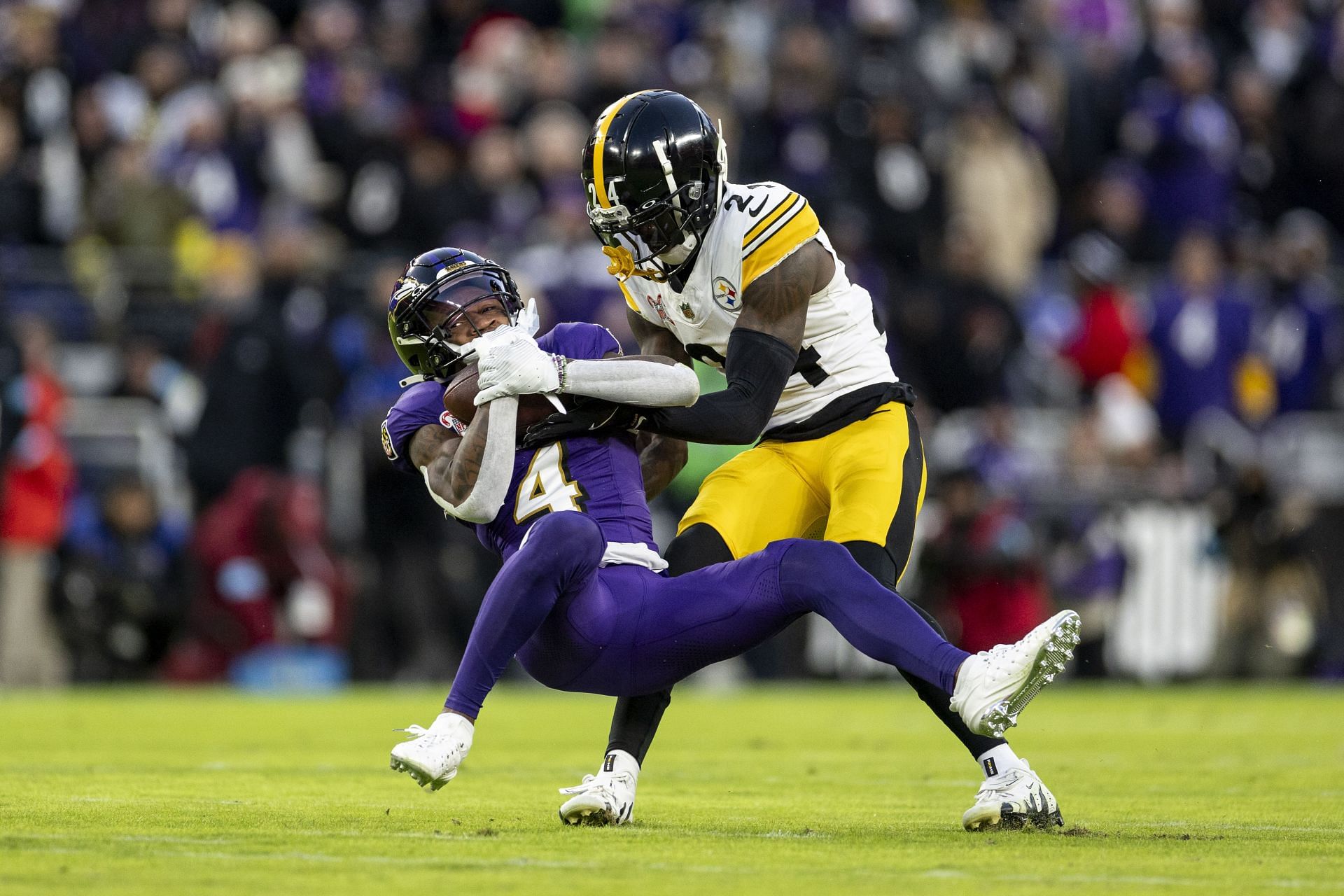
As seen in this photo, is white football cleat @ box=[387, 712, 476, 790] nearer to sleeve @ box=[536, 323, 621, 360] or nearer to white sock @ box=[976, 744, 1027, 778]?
sleeve @ box=[536, 323, 621, 360]

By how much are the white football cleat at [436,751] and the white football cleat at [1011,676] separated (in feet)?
3.98

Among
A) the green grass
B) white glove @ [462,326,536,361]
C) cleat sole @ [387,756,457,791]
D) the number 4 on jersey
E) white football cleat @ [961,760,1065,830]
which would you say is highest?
white glove @ [462,326,536,361]

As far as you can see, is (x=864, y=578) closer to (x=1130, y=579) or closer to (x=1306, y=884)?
(x=1306, y=884)

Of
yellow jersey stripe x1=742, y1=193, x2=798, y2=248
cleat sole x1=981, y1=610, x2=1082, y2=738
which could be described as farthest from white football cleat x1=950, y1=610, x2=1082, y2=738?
yellow jersey stripe x1=742, y1=193, x2=798, y2=248

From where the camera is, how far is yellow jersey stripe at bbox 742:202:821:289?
5602mm

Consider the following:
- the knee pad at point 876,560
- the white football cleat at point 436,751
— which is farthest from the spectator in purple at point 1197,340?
the white football cleat at point 436,751

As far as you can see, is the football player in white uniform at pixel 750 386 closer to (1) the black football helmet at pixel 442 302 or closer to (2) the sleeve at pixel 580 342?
(2) the sleeve at pixel 580 342

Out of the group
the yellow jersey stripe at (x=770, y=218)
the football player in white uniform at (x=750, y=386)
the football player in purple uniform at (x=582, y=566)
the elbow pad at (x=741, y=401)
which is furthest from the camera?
the yellow jersey stripe at (x=770, y=218)

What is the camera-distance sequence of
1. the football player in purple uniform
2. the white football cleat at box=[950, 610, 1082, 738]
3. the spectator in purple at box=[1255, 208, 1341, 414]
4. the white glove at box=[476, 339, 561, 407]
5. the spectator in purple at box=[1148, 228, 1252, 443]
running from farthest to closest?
the spectator in purple at box=[1255, 208, 1341, 414], the spectator in purple at box=[1148, 228, 1252, 443], the white glove at box=[476, 339, 561, 407], the football player in purple uniform, the white football cleat at box=[950, 610, 1082, 738]

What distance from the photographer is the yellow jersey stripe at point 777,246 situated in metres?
5.60

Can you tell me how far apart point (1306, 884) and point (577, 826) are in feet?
6.26

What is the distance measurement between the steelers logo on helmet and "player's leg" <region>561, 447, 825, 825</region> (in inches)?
30.5

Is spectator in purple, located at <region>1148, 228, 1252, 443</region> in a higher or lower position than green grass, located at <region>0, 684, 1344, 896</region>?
higher

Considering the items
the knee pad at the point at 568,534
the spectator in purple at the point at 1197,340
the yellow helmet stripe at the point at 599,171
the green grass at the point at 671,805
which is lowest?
the green grass at the point at 671,805
